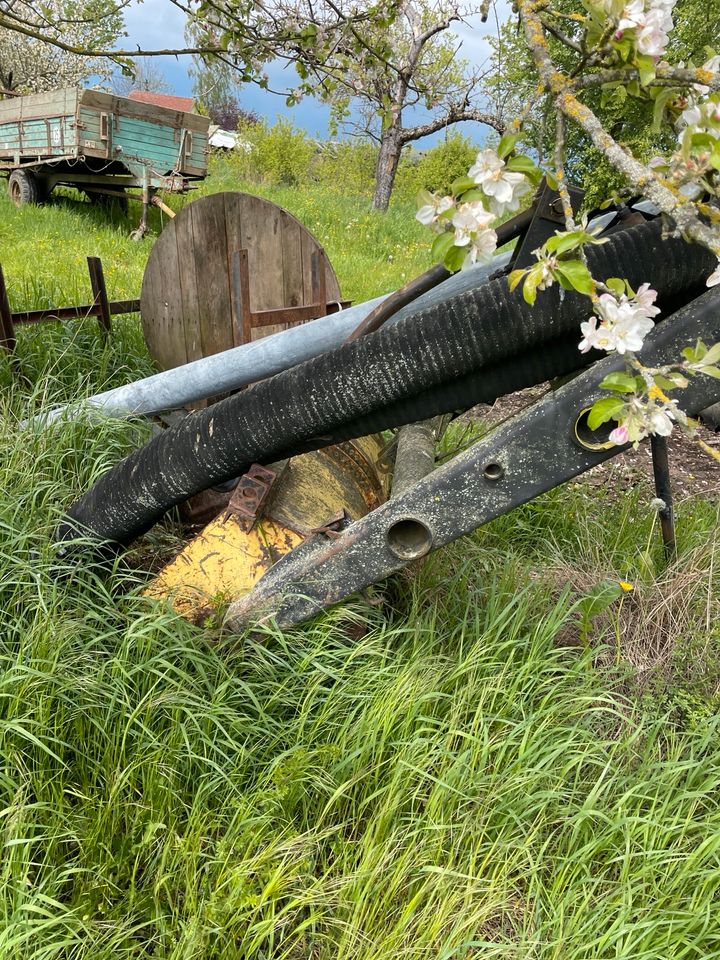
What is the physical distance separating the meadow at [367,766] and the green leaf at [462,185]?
138 centimetres

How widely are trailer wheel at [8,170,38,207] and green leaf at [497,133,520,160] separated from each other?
11645mm

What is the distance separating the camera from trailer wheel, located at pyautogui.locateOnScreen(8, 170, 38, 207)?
11.1 meters

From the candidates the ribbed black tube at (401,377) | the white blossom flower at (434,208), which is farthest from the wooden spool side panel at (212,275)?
the white blossom flower at (434,208)

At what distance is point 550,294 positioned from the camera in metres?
1.74

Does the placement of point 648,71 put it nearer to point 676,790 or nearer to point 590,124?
point 590,124

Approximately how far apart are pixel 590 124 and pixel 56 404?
2.94 meters

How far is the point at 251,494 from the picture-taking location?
96.7 inches

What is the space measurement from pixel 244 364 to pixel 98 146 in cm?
888

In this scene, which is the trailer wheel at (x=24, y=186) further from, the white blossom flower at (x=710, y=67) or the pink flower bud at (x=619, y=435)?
the pink flower bud at (x=619, y=435)

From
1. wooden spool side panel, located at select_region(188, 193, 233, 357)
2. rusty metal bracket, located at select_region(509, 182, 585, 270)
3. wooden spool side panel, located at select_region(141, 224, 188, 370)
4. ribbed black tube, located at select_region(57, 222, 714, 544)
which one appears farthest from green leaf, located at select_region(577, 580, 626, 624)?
wooden spool side panel, located at select_region(141, 224, 188, 370)

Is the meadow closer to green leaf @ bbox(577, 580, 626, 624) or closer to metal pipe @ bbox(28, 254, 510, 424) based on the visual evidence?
green leaf @ bbox(577, 580, 626, 624)

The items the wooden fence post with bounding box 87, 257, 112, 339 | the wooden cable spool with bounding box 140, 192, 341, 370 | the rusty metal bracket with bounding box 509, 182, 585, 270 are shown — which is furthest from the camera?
the wooden fence post with bounding box 87, 257, 112, 339

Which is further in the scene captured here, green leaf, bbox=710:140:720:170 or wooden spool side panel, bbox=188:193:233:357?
wooden spool side panel, bbox=188:193:233:357

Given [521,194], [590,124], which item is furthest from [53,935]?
[590,124]
